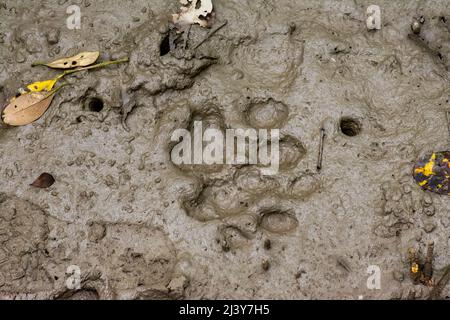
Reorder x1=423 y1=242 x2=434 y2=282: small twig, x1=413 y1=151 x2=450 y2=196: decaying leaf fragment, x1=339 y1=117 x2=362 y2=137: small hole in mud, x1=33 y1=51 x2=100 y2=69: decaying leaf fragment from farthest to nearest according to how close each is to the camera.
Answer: x1=33 y1=51 x2=100 y2=69: decaying leaf fragment → x1=339 y1=117 x2=362 y2=137: small hole in mud → x1=413 y1=151 x2=450 y2=196: decaying leaf fragment → x1=423 y1=242 x2=434 y2=282: small twig

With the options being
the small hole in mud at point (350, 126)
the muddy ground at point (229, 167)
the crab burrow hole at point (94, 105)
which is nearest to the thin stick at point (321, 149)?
the muddy ground at point (229, 167)

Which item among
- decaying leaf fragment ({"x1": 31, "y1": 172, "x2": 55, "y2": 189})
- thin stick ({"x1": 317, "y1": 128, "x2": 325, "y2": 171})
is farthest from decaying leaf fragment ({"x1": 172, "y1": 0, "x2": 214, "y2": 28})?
decaying leaf fragment ({"x1": 31, "y1": 172, "x2": 55, "y2": 189})

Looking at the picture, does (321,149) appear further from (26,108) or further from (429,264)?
(26,108)

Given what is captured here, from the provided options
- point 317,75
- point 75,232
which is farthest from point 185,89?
point 75,232

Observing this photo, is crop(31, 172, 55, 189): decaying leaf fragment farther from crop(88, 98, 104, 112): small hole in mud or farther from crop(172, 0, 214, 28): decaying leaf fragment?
crop(172, 0, 214, 28): decaying leaf fragment

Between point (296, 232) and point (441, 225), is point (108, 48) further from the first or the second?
point (441, 225)
